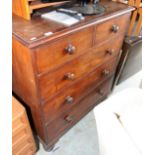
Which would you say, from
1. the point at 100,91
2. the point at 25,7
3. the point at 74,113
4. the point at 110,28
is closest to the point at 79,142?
the point at 74,113

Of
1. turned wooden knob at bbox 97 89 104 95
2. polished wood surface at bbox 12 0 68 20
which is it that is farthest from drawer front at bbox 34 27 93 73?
turned wooden knob at bbox 97 89 104 95

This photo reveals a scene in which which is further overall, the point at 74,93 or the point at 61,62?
the point at 74,93

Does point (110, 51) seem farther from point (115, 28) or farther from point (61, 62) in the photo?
point (61, 62)

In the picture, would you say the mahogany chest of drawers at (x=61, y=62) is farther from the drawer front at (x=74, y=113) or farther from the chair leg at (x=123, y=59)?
the chair leg at (x=123, y=59)

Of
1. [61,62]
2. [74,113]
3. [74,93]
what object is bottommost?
[74,113]

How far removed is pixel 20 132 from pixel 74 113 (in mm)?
480

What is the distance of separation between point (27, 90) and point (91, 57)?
1.54 ft

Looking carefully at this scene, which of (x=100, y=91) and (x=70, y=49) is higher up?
(x=70, y=49)

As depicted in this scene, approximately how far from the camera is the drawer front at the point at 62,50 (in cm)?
82

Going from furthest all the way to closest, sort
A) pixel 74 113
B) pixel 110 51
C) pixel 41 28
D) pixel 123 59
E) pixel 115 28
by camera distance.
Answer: pixel 123 59 → pixel 74 113 → pixel 110 51 → pixel 115 28 → pixel 41 28

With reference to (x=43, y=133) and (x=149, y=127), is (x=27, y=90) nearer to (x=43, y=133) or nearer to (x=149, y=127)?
(x=43, y=133)

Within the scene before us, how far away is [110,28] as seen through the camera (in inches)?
45.3

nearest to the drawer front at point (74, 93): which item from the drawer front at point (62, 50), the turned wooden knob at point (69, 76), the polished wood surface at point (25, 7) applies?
the turned wooden knob at point (69, 76)

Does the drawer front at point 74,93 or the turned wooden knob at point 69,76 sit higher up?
the turned wooden knob at point 69,76
